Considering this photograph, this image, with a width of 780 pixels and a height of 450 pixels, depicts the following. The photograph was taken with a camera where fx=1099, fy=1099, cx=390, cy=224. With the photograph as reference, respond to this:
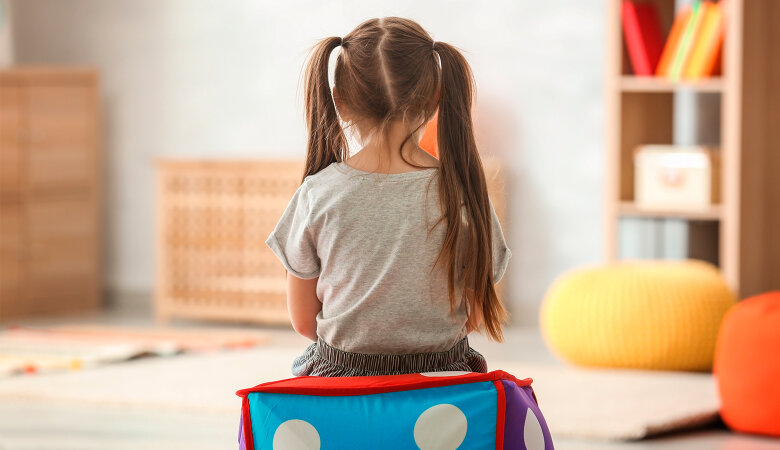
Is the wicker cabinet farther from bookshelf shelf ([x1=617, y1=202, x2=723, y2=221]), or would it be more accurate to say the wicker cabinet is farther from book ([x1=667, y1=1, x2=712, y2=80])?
book ([x1=667, y1=1, x2=712, y2=80])

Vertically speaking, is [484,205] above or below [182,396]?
above

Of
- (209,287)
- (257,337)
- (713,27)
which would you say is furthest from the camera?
(209,287)

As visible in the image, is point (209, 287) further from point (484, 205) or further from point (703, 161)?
point (484, 205)

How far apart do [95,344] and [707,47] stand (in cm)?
210

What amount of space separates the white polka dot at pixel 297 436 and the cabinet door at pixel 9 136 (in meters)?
3.28

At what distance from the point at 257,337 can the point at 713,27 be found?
177cm

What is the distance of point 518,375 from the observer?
2779 mm

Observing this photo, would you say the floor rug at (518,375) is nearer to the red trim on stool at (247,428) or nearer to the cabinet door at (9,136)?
the red trim on stool at (247,428)

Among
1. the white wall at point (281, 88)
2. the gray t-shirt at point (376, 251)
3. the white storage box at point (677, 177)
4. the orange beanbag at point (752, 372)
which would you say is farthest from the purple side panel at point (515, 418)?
the white wall at point (281, 88)

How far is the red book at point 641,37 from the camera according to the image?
3.25 metres

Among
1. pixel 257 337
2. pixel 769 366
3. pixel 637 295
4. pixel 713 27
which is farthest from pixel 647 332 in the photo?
pixel 257 337

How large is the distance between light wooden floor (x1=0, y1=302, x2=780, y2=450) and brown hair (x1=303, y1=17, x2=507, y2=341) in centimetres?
104

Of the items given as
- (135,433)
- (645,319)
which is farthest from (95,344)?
(645,319)

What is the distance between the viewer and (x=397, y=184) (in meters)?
1.17
